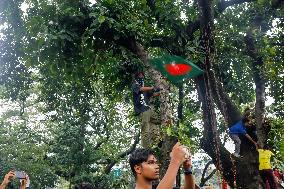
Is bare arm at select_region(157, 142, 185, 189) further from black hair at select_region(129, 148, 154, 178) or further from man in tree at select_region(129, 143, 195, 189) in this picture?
black hair at select_region(129, 148, 154, 178)

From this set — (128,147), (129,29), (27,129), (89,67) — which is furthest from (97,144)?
(129,29)

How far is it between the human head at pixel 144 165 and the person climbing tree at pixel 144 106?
174 inches

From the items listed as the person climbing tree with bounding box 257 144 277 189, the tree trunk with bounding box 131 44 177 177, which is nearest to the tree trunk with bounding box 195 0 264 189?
the person climbing tree with bounding box 257 144 277 189

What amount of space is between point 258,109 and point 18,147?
35.8 ft

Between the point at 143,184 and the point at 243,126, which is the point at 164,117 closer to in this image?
the point at 243,126

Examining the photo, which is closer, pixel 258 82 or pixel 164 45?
pixel 258 82

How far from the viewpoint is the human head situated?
9.82ft

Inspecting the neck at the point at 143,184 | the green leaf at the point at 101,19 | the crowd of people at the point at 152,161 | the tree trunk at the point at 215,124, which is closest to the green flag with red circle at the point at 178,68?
the crowd of people at the point at 152,161

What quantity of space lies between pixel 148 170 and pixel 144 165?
5cm

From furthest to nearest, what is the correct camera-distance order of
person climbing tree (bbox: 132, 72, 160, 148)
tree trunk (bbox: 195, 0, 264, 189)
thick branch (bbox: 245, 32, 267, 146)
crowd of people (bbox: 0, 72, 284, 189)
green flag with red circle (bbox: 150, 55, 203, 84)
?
tree trunk (bbox: 195, 0, 264, 189) < thick branch (bbox: 245, 32, 267, 146) < person climbing tree (bbox: 132, 72, 160, 148) < green flag with red circle (bbox: 150, 55, 203, 84) < crowd of people (bbox: 0, 72, 284, 189)

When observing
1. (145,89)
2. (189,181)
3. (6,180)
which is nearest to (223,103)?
(145,89)

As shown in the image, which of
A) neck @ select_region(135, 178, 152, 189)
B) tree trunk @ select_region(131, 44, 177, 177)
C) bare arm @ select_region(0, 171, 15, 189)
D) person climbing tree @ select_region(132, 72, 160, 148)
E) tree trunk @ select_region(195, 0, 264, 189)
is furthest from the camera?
tree trunk @ select_region(195, 0, 264, 189)

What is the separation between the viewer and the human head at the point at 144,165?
2995mm

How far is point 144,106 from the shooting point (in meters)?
7.93
